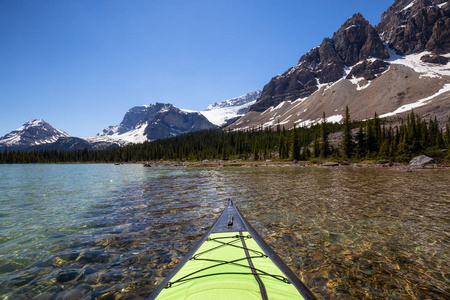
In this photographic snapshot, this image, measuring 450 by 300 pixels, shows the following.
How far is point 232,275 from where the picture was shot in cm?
414

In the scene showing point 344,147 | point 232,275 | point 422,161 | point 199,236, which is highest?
point 344,147

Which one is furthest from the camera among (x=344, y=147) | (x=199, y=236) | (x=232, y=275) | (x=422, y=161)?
(x=344, y=147)

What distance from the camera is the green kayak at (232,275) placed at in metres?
3.57

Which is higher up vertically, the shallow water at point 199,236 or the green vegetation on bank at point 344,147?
the green vegetation on bank at point 344,147

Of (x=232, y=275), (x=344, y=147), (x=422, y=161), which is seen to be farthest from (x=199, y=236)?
(x=344, y=147)

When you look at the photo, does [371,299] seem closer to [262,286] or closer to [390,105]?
[262,286]

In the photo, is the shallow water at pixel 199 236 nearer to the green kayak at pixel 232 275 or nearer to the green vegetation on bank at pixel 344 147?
the green kayak at pixel 232 275

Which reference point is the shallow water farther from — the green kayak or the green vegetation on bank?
the green vegetation on bank

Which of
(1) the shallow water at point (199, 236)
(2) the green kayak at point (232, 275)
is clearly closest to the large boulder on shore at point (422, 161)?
(1) the shallow water at point (199, 236)

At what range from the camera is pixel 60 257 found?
6949mm

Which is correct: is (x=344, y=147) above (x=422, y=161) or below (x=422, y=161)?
above

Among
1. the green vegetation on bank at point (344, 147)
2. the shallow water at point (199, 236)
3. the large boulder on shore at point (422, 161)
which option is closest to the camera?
the shallow water at point (199, 236)

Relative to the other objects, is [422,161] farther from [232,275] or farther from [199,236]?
[232,275]

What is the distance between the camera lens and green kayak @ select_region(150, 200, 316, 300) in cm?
357
